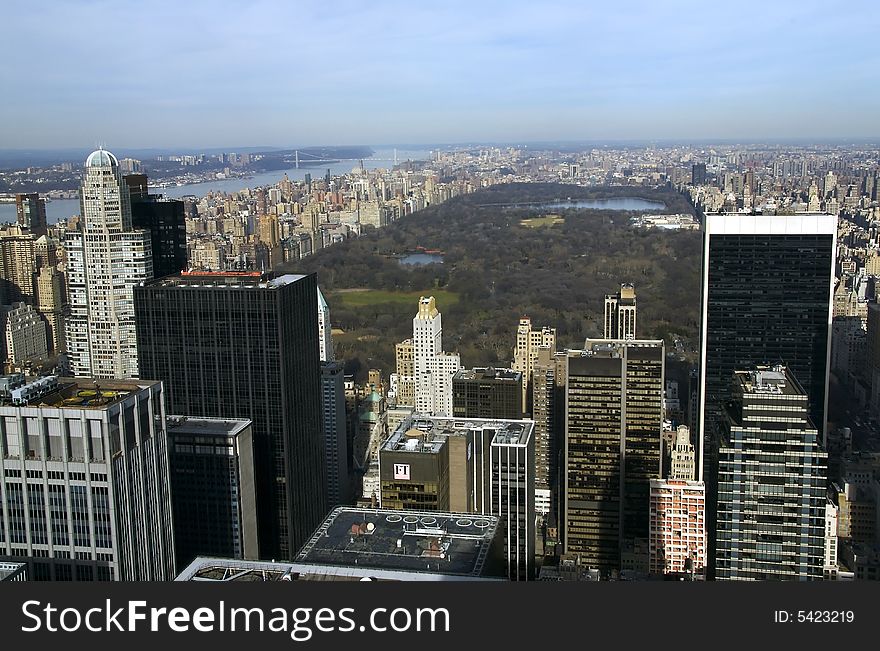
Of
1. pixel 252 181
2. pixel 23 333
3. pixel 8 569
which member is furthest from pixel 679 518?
pixel 23 333

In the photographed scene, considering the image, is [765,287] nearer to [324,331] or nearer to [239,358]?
[324,331]

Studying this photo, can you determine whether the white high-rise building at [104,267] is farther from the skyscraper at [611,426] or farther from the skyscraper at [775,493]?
the skyscraper at [775,493]

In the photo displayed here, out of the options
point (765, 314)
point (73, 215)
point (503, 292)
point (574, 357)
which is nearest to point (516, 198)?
point (503, 292)

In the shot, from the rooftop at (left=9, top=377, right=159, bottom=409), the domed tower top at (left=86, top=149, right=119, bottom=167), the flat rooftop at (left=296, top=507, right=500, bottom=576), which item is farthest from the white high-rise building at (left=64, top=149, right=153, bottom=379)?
the flat rooftop at (left=296, top=507, right=500, bottom=576)

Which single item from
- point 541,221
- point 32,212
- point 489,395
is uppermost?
point 32,212

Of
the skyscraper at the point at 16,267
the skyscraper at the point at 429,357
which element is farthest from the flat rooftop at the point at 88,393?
the skyscraper at the point at 429,357

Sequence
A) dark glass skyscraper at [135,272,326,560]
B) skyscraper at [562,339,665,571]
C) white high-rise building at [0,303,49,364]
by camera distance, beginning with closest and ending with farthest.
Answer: white high-rise building at [0,303,49,364], dark glass skyscraper at [135,272,326,560], skyscraper at [562,339,665,571]

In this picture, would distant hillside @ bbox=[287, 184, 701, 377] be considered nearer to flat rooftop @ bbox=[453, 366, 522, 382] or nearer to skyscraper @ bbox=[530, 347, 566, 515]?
flat rooftop @ bbox=[453, 366, 522, 382]
